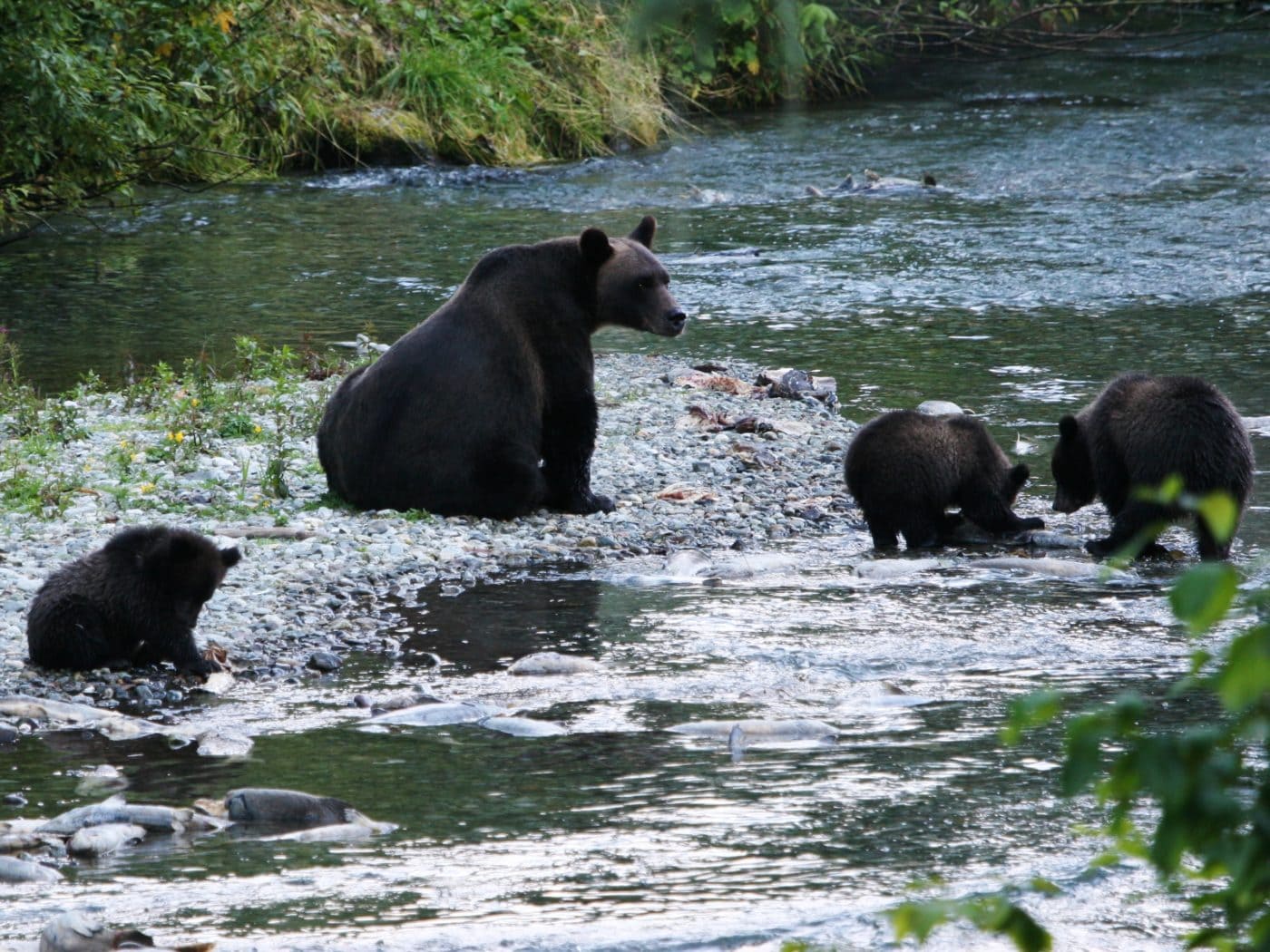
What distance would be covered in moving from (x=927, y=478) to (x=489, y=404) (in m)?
2.08

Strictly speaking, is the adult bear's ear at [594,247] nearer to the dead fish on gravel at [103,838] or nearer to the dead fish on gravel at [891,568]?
the dead fish on gravel at [891,568]

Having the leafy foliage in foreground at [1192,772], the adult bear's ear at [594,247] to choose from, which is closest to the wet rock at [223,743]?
the leafy foliage in foreground at [1192,772]

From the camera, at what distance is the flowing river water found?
421 cm

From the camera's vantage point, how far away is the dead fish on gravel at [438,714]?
5688 mm

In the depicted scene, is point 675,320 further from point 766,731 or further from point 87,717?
point 87,717

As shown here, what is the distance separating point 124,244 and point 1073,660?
13048 millimetres

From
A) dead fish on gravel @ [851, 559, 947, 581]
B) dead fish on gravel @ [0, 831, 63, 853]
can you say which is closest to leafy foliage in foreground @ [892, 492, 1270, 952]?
dead fish on gravel @ [0, 831, 63, 853]

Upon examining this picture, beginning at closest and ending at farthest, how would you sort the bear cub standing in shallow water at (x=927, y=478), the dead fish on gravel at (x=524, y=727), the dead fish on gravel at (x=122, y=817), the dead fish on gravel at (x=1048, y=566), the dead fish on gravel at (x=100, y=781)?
the dead fish on gravel at (x=122, y=817) → the dead fish on gravel at (x=100, y=781) → the dead fish on gravel at (x=524, y=727) → the dead fish on gravel at (x=1048, y=566) → the bear cub standing in shallow water at (x=927, y=478)

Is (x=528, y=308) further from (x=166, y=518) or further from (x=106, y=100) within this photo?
(x=106, y=100)

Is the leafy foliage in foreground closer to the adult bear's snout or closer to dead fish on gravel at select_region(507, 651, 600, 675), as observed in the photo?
dead fish on gravel at select_region(507, 651, 600, 675)

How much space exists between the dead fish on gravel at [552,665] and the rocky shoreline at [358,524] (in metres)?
0.68

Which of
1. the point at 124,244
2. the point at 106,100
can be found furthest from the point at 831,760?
the point at 124,244

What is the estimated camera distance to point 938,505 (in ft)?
27.1

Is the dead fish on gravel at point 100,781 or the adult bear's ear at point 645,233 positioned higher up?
the adult bear's ear at point 645,233
